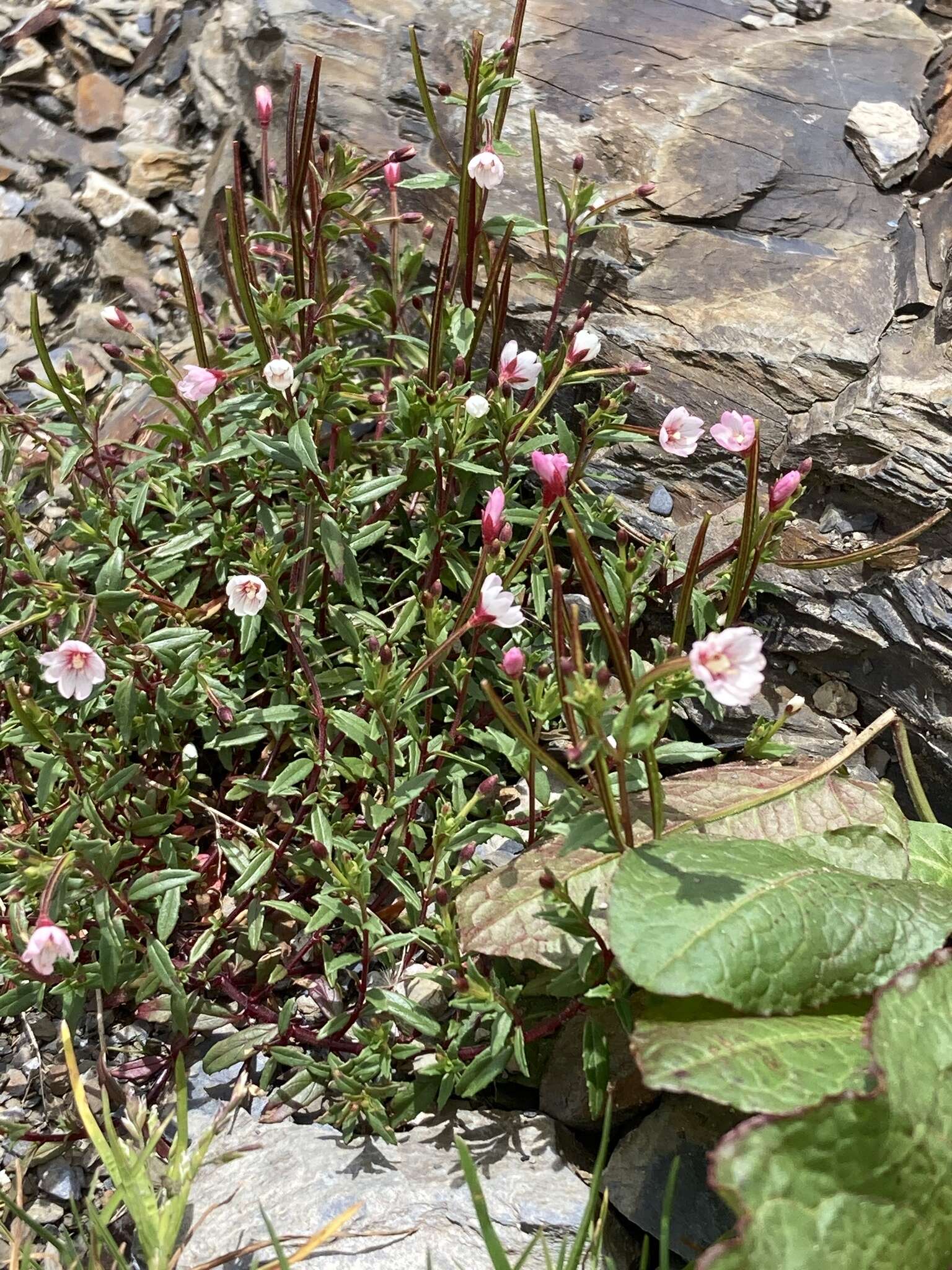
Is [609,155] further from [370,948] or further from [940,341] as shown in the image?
[370,948]

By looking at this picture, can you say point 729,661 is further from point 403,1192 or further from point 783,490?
point 403,1192

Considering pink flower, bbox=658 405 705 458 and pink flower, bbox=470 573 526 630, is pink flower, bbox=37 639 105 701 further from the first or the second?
pink flower, bbox=658 405 705 458

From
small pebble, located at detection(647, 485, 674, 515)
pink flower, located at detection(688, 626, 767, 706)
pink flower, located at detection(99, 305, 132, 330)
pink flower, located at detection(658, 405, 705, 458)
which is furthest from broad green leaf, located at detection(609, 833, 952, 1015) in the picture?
pink flower, located at detection(99, 305, 132, 330)

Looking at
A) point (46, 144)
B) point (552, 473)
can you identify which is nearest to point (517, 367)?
point (552, 473)

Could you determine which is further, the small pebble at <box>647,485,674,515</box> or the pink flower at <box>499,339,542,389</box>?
the small pebble at <box>647,485,674,515</box>

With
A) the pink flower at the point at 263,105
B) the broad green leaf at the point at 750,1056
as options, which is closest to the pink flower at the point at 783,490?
the broad green leaf at the point at 750,1056
